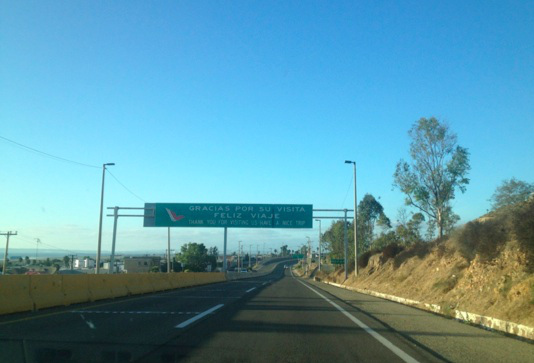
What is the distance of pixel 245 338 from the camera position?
424 inches

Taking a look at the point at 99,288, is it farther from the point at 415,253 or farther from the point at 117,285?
the point at 415,253

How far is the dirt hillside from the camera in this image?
13333 mm

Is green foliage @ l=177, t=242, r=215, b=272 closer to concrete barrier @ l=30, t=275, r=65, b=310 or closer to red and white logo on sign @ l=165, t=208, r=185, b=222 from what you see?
red and white logo on sign @ l=165, t=208, r=185, b=222

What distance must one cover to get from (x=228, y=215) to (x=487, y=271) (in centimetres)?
2596

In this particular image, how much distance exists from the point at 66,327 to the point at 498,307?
39.2 feet

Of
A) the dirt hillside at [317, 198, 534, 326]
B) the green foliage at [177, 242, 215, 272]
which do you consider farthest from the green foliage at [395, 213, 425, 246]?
the green foliage at [177, 242, 215, 272]

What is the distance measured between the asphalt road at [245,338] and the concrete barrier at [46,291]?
44.2 inches

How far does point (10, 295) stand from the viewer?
1525 centimetres

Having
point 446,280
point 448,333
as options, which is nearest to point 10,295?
point 448,333

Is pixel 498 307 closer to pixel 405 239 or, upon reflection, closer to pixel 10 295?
pixel 10 295

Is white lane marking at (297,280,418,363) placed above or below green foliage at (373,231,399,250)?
below

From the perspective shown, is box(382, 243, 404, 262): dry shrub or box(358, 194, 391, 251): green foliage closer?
box(382, 243, 404, 262): dry shrub

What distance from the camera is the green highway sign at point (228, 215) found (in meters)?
40.1

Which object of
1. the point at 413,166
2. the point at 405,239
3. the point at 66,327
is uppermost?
the point at 413,166
